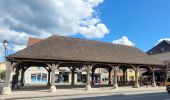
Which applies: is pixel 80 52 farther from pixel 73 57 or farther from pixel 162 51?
pixel 162 51

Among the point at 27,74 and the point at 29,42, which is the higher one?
the point at 29,42

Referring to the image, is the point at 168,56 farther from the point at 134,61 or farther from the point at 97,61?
the point at 97,61

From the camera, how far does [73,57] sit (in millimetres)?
29078

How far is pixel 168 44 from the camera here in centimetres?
5766

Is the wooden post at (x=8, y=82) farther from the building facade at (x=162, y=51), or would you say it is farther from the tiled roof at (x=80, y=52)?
the building facade at (x=162, y=51)

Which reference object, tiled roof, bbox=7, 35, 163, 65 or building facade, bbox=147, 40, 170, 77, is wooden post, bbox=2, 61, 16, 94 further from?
building facade, bbox=147, 40, 170, 77

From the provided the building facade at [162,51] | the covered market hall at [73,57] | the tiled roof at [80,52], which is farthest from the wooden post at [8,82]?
the building facade at [162,51]

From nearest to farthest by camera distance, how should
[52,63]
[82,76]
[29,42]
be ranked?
[52,63]
[29,42]
[82,76]

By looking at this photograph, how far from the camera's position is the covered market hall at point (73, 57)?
25.9 metres

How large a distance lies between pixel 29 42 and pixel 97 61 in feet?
114

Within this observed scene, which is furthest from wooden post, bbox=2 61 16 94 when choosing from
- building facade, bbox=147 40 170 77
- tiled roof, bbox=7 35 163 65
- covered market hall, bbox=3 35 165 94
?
building facade, bbox=147 40 170 77

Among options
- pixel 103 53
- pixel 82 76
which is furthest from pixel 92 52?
pixel 82 76

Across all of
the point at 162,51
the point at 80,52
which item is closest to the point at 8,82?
the point at 80,52

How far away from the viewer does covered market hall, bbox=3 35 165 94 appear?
25.9m
